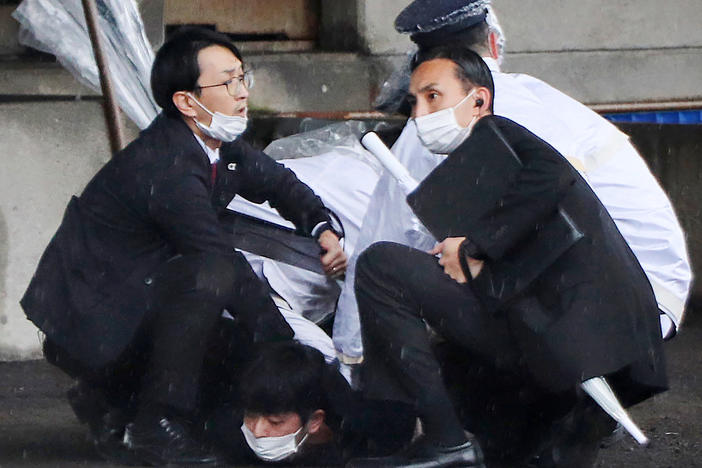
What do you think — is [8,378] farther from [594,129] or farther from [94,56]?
[594,129]

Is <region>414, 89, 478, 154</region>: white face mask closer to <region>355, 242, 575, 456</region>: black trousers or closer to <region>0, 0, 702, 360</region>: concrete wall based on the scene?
<region>355, 242, 575, 456</region>: black trousers

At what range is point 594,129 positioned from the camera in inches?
174

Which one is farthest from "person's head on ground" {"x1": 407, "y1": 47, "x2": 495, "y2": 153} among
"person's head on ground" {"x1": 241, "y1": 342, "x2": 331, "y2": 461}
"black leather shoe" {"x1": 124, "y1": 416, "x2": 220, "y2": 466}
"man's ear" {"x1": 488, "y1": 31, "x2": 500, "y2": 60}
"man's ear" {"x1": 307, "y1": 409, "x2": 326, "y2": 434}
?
"black leather shoe" {"x1": 124, "y1": 416, "x2": 220, "y2": 466}

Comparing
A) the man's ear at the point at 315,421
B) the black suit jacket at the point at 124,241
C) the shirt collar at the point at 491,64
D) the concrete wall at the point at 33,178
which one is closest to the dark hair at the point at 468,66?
the shirt collar at the point at 491,64

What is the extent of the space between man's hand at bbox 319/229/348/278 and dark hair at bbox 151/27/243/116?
25.2 inches

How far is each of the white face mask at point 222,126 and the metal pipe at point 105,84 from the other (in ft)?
4.86

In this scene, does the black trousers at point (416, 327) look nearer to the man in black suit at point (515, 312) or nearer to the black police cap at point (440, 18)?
the man in black suit at point (515, 312)

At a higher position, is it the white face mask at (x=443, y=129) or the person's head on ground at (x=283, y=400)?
the white face mask at (x=443, y=129)

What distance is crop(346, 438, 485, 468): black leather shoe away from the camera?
152 inches

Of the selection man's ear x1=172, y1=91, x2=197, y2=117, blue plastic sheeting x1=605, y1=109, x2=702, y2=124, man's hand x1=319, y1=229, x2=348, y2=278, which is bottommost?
blue plastic sheeting x1=605, y1=109, x2=702, y2=124

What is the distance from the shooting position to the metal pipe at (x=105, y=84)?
5.66 metres

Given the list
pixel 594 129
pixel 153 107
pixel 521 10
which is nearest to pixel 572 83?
pixel 521 10

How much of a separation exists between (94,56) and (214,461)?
2340 mm

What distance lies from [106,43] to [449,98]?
236 centimetres
